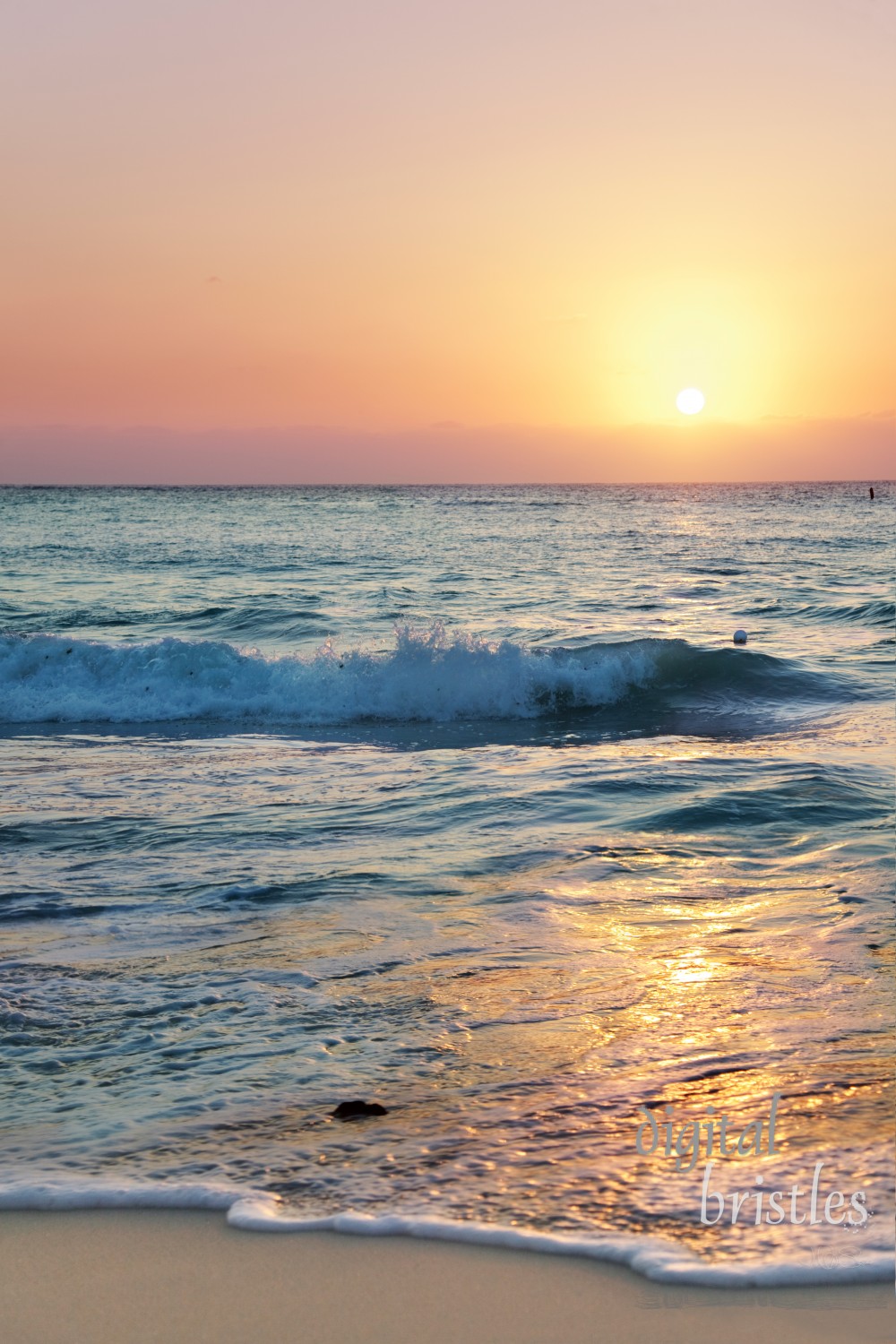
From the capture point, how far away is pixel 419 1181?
349cm

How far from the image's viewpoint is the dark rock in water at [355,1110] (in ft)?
12.8

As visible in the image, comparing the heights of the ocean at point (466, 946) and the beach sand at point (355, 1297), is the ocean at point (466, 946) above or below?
above

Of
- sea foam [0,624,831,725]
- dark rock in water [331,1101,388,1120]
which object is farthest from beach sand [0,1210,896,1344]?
sea foam [0,624,831,725]

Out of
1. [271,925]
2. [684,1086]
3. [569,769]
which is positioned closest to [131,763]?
[569,769]

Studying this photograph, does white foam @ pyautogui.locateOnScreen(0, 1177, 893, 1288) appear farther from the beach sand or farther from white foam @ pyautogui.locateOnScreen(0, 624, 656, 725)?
white foam @ pyautogui.locateOnScreen(0, 624, 656, 725)

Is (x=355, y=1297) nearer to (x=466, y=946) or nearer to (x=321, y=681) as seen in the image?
(x=466, y=946)

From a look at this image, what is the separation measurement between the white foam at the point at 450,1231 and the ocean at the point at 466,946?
11 millimetres

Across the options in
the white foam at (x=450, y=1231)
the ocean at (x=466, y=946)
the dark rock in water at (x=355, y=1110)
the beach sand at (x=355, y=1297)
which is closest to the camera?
the beach sand at (x=355, y=1297)

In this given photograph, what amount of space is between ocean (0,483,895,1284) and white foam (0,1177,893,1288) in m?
0.01

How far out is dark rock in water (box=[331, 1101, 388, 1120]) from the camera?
3910mm

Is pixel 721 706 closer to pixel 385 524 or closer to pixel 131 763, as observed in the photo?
pixel 131 763

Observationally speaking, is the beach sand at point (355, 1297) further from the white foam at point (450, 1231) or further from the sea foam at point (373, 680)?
the sea foam at point (373, 680)

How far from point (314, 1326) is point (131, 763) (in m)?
8.80

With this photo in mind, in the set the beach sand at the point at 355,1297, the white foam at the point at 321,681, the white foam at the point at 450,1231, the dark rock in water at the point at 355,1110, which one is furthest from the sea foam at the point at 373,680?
the beach sand at the point at 355,1297
